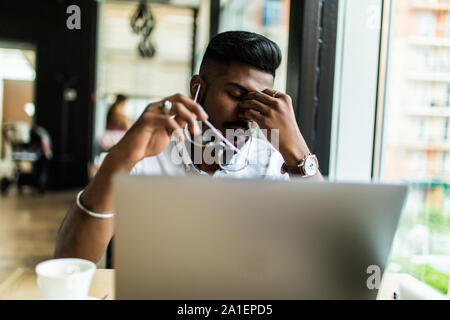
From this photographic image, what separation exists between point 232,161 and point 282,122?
0.29 meters

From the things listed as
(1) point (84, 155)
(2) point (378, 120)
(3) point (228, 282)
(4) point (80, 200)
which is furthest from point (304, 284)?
(1) point (84, 155)

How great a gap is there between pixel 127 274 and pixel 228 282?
0.14 m

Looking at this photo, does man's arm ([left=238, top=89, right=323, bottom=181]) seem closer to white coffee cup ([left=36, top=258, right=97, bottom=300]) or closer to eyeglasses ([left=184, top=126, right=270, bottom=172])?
eyeglasses ([left=184, top=126, right=270, bottom=172])

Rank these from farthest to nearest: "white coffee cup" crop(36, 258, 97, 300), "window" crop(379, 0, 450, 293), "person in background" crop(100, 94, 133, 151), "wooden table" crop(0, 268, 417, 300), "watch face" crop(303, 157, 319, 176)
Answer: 1. "person in background" crop(100, 94, 133, 151)
2. "window" crop(379, 0, 450, 293)
3. "watch face" crop(303, 157, 319, 176)
4. "wooden table" crop(0, 268, 417, 300)
5. "white coffee cup" crop(36, 258, 97, 300)

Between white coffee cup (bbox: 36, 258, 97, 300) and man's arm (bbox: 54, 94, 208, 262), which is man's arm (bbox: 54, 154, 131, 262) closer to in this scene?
man's arm (bbox: 54, 94, 208, 262)

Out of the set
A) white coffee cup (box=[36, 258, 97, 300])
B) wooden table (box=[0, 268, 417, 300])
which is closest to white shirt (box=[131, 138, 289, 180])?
wooden table (box=[0, 268, 417, 300])

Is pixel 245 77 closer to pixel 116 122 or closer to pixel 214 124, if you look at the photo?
pixel 214 124

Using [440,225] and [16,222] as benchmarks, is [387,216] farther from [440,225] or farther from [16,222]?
[16,222]

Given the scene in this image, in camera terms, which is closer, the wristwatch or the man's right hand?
the man's right hand

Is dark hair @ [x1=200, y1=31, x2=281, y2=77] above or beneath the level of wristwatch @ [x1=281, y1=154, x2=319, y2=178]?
above

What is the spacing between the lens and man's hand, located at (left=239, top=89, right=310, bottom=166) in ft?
3.65

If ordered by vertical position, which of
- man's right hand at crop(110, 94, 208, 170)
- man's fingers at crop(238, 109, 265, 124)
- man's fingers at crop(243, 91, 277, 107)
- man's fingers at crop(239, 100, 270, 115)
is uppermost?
man's fingers at crop(243, 91, 277, 107)

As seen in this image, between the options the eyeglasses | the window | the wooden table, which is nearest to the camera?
the wooden table

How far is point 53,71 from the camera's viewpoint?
7.09 metres
